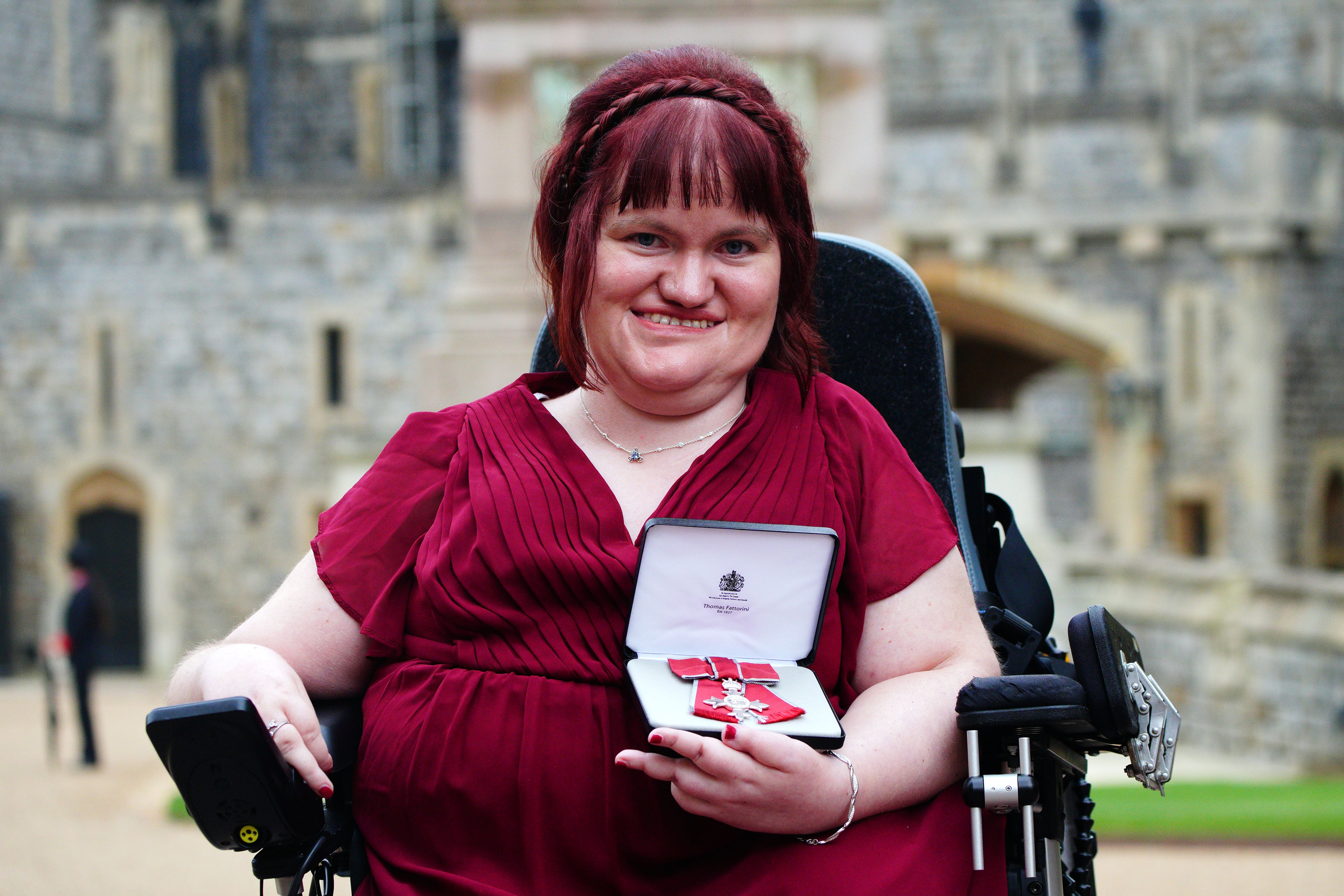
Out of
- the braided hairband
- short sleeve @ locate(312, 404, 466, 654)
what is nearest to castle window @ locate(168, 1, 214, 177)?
short sleeve @ locate(312, 404, 466, 654)

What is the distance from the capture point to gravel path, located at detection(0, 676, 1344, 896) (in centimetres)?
553

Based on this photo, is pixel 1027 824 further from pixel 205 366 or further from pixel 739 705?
pixel 205 366

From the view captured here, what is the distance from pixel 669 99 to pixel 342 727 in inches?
34.8

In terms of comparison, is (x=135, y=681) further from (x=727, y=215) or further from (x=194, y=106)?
(x=727, y=215)

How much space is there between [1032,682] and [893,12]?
23.6 meters

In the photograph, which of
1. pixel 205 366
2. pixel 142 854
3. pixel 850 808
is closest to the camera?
pixel 850 808

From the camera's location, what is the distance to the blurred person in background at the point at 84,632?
949cm

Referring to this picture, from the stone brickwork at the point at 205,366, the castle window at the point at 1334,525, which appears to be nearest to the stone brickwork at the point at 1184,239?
the castle window at the point at 1334,525

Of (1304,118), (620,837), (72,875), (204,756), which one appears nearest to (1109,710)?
(620,837)

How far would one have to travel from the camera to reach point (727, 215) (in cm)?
186

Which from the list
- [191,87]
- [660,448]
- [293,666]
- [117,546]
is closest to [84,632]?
[293,666]

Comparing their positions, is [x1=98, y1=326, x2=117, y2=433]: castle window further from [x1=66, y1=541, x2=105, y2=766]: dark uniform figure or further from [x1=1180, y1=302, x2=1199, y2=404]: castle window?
[x1=1180, y1=302, x2=1199, y2=404]: castle window

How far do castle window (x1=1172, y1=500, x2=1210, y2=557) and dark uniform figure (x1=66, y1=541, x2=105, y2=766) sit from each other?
13.0 metres

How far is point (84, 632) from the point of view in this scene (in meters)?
9.50
